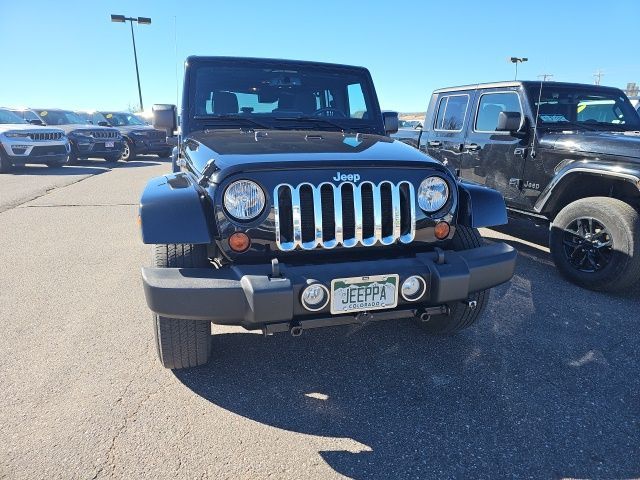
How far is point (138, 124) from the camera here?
17.0m

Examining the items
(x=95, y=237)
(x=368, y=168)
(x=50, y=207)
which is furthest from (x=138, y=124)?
(x=368, y=168)

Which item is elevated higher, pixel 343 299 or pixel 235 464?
pixel 343 299

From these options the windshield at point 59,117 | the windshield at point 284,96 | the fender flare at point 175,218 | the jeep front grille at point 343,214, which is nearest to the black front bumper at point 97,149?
the windshield at point 59,117

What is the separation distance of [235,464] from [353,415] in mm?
665

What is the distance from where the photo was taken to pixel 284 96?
12.1ft

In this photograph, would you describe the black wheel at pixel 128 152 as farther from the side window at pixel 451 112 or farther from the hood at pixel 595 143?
the hood at pixel 595 143

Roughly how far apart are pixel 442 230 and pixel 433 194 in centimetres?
22

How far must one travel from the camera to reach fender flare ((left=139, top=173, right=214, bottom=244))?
212cm

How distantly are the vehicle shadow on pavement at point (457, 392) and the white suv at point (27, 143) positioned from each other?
1164cm

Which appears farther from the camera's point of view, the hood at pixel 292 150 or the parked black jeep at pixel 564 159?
the parked black jeep at pixel 564 159

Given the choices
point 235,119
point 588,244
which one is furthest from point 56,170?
point 588,244

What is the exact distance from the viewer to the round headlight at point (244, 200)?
2215 mm

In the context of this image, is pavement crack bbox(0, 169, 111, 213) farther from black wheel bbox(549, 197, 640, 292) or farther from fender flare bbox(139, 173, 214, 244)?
black wheel bbox(549, 197, 640, 292)

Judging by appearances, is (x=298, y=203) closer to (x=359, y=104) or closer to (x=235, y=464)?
(x=235, y=464)
